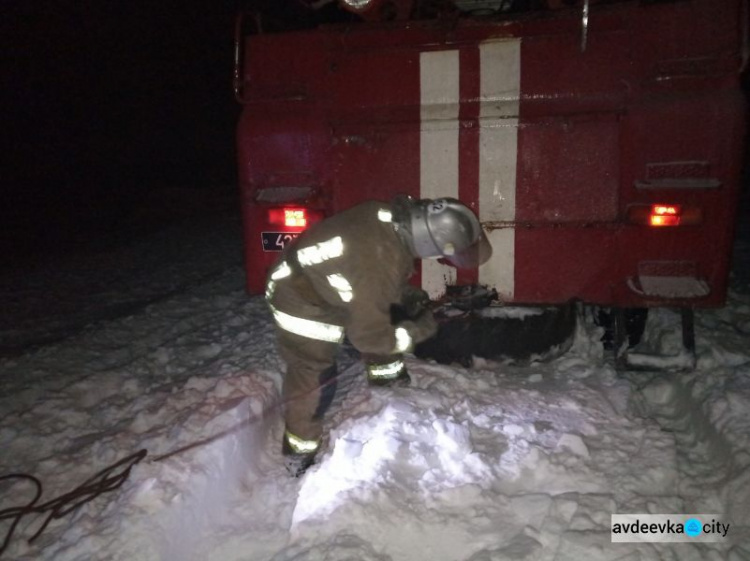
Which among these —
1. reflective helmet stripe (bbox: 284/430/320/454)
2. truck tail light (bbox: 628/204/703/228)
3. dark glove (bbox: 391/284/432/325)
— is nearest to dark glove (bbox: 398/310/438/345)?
dark glove (bbox: 391/284/432/325)

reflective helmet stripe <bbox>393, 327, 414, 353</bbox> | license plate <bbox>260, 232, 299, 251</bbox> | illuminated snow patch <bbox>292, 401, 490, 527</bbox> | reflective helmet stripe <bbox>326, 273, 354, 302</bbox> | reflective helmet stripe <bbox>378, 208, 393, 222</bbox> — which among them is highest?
reflective helmet stripe <bbox>378, 208, 393, 222</bbox>

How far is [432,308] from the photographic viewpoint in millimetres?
3385

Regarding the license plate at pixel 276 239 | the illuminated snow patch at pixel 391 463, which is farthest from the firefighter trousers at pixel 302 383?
the license plate at pixel 276 239

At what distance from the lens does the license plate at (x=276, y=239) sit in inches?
136

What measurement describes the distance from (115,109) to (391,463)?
29.2 meters

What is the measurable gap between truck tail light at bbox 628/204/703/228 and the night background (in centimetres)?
1241

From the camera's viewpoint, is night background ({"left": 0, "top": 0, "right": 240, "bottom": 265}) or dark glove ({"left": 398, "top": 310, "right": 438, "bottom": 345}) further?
night background ({"left": 0, "top": 0, "right": 240, "bottom": 265})

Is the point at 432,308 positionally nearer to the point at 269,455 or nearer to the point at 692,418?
the point at 269,455

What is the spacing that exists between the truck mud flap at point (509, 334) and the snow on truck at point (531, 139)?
2cm

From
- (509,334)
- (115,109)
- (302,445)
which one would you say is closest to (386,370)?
(302,445)

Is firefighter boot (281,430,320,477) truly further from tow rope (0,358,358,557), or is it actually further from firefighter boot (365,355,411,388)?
firefighter boot (365,355,411,388)

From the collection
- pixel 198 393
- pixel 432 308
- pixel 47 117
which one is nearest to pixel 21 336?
pixel 198 393

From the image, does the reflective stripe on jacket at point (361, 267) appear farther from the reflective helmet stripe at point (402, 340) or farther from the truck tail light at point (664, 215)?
the truck tail light at point (664, 215)

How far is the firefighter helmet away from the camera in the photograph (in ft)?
8.26
